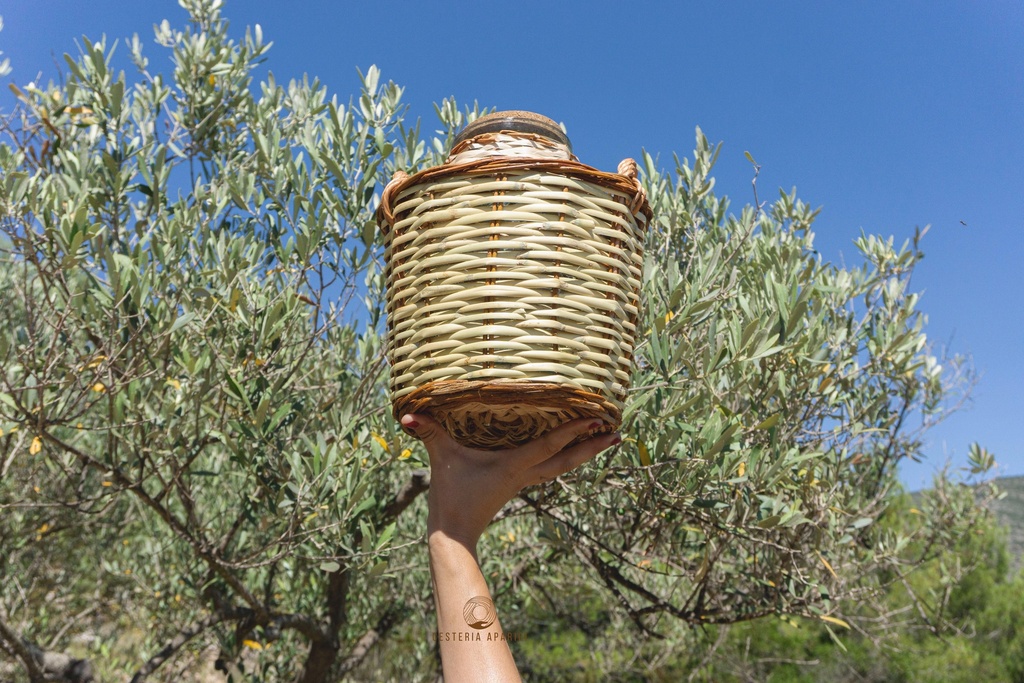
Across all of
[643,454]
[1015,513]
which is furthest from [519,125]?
[1015,513]

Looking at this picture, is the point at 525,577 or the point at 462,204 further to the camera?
the point at 525,577

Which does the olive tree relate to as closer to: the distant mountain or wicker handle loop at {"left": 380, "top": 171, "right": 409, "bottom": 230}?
wicker handle loop at {"left": 380, "top": 171, "right": 409, "bottom": 230}

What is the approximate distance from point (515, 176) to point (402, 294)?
34 cm

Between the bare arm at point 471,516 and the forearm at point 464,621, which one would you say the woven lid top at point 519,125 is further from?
the forearm at point 464,621

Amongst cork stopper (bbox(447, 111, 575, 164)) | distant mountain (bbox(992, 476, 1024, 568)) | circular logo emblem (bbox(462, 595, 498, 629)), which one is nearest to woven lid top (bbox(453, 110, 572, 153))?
cork stopper (bbox(447, 111, 575, 164))

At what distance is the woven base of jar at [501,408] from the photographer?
159 centimetres

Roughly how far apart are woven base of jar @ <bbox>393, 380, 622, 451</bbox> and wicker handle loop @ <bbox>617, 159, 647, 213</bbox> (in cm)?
44

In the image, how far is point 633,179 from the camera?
1.84 metres

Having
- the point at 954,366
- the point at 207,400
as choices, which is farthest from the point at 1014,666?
the point at 207,400

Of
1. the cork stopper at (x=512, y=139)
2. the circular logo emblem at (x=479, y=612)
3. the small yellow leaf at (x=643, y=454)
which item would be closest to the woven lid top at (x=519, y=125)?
the cork stopper at (x=512, y=139)

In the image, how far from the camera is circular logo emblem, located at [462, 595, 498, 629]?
1.52 m

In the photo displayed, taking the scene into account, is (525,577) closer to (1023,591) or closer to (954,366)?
(954,366)

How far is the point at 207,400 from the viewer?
3463 mm

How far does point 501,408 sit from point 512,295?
0.73 ft
